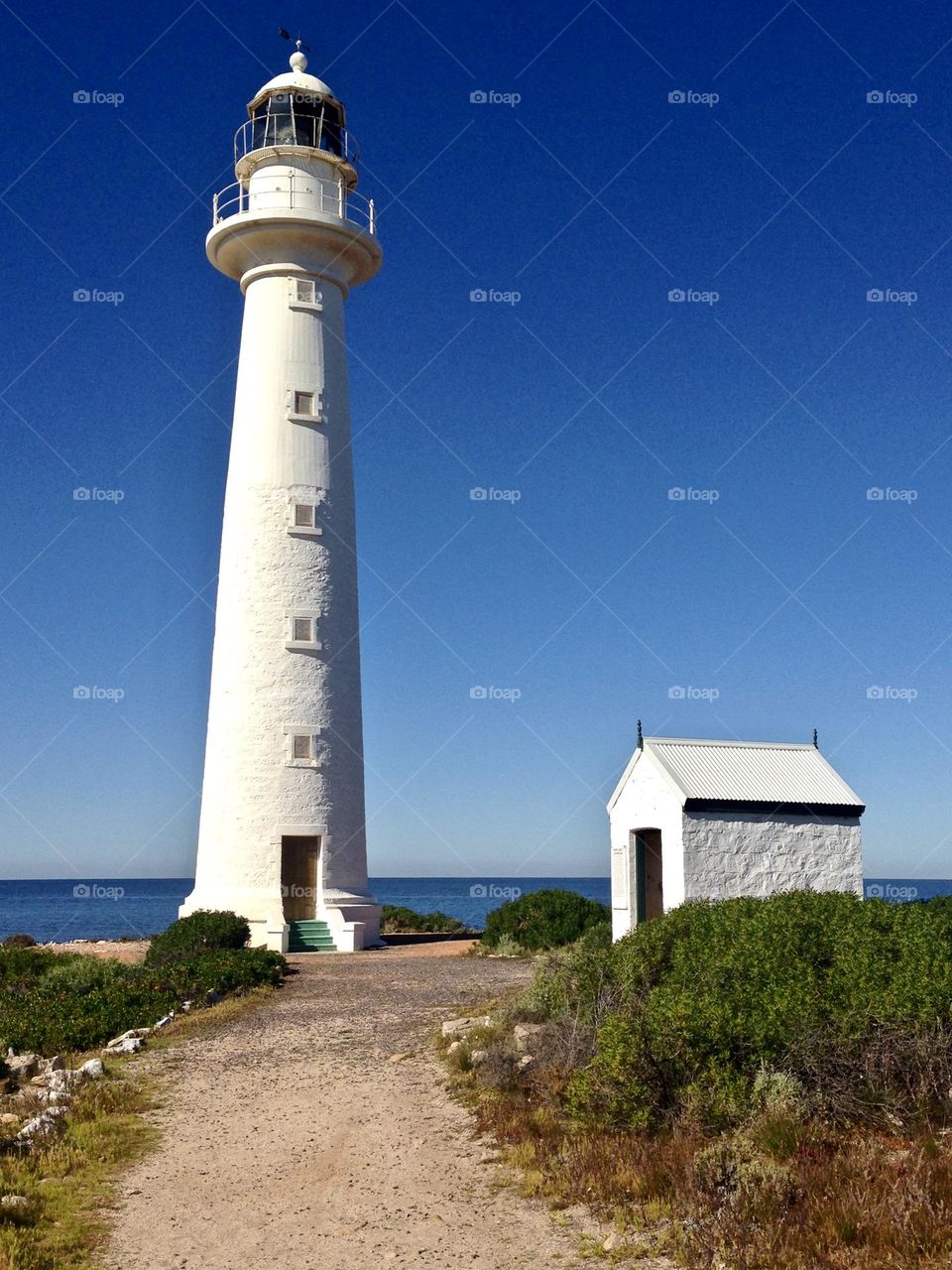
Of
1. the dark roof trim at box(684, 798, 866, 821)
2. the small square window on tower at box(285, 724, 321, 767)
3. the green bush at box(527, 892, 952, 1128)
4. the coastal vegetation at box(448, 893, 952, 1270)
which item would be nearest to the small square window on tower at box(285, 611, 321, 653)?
the small square window on tower at box(285, 724, 321, 767)

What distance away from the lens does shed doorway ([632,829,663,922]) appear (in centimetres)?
1794

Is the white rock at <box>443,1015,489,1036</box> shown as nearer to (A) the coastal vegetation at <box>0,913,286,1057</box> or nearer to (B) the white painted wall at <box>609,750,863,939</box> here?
(B) the white painted wall at <box>609,750,863,939</box>

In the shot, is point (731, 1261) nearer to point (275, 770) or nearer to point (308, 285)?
point (275, 770)

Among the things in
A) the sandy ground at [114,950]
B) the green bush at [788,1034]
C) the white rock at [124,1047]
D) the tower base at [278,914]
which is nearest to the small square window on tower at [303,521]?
the tower base at [278,914]

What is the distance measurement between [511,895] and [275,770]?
24.8 feet

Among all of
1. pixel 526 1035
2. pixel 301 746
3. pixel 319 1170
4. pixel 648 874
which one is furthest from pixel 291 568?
pixel 319 1170

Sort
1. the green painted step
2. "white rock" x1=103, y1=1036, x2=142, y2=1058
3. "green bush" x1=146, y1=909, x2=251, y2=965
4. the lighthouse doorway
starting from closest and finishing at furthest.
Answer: "white rock" x1=103, y1=1036, x2=142, y2=1058 → "green bush" x1=146, y1=909, x2=251, y2=965 → the green painted step → the lighthouse doorway

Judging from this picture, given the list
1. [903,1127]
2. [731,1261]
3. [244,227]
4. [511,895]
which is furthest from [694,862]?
[244,227]

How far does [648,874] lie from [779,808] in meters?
2.66

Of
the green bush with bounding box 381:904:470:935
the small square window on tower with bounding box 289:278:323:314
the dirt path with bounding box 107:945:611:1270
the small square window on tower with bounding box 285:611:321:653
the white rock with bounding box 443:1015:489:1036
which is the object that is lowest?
the green bush with bounding box 381:904:470:935

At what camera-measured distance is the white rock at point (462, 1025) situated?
13875mm

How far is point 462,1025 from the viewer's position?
14445mm

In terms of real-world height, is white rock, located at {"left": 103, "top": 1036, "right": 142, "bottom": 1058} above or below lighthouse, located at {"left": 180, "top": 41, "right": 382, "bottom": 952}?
A: below

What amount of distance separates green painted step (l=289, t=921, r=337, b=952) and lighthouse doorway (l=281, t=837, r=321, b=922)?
0.38 metres
